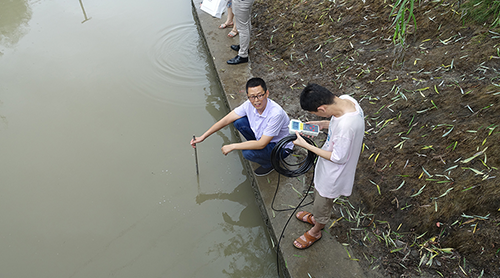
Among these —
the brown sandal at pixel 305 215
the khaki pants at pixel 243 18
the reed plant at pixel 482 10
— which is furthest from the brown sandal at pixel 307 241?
the khaki pants at pixel 243 18

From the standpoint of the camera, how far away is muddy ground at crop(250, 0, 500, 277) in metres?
2.44

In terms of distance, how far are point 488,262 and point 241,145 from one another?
221 cm

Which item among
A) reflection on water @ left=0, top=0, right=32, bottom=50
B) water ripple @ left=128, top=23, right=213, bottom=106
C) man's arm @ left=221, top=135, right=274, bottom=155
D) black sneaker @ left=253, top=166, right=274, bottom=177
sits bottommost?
black sneaker @ left=253, top=166, right=274, bottom=177

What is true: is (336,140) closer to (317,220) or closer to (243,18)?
(317,220)

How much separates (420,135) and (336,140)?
1442 millimetres

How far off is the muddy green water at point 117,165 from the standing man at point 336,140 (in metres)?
1.15

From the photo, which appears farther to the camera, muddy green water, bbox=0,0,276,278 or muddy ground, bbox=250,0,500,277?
muddy green water, bbox=0,0,276,278

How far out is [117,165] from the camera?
3.69m

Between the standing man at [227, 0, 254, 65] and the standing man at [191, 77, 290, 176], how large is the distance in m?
1.79

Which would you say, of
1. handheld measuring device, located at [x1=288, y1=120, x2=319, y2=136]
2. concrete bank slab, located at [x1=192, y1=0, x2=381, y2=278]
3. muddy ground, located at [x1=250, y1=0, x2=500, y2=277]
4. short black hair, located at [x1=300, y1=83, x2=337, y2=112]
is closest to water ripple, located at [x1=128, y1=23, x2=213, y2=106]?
concrete bank slab, located at [x1=192, y1=0, x2=381, y2=278]

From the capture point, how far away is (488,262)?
2293 mm

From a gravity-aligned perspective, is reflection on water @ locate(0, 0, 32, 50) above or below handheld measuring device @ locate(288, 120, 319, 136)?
above

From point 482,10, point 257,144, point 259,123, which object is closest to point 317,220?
point 257,144

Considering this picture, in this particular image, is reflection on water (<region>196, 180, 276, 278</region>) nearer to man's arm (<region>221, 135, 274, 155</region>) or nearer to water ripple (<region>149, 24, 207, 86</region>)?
man's arm (<region>221, 135, 274, 155</region>)
